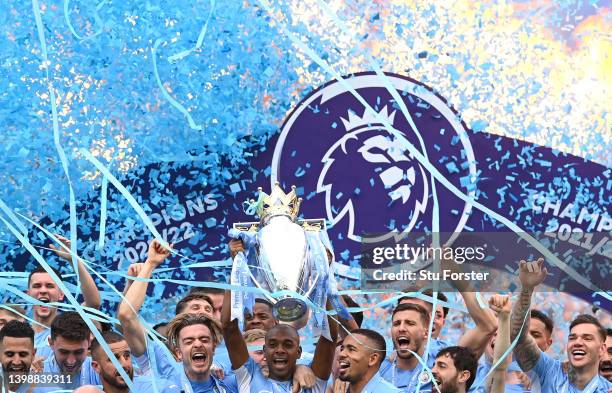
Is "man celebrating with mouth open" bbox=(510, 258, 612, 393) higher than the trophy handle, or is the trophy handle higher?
the trophy handle

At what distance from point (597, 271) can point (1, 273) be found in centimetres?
293

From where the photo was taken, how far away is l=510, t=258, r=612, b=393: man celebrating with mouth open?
5.43 meters

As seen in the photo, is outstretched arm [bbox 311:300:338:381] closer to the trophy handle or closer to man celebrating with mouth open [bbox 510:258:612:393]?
the trophy handle

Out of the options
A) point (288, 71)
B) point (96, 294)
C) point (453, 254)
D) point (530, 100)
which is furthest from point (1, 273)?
point (530, 100)

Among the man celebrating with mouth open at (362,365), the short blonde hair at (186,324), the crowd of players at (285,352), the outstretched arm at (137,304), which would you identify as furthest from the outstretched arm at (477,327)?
the outstretched arm at (137,304)

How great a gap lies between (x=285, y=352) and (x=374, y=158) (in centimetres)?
144

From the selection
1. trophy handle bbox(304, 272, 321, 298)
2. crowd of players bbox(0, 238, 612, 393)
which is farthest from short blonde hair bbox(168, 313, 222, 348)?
trophy handle bbox(304, 272, 321, 298)

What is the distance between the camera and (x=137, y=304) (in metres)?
5.67

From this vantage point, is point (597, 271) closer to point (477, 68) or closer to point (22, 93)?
point (477, 68)

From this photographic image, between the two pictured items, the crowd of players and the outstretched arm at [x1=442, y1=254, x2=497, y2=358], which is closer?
the crowd of players

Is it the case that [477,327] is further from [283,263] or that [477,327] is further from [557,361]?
[283,263]

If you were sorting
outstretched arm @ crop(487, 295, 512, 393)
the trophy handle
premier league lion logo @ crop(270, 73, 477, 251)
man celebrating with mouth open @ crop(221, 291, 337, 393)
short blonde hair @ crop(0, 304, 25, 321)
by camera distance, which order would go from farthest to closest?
premier league lion logo @ crop(270, 73, 477, 251) → short blonde hair @ crop(0, 304, 25, 321) → the trophy handle → outstretched arm @ crop(487, 295, 512, 393) → man celebrating with mouth open @ crop(221, 291, 337, 393)

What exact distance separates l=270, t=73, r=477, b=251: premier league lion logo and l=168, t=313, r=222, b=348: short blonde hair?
109 cm

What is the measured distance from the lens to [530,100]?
6262 millimetres
